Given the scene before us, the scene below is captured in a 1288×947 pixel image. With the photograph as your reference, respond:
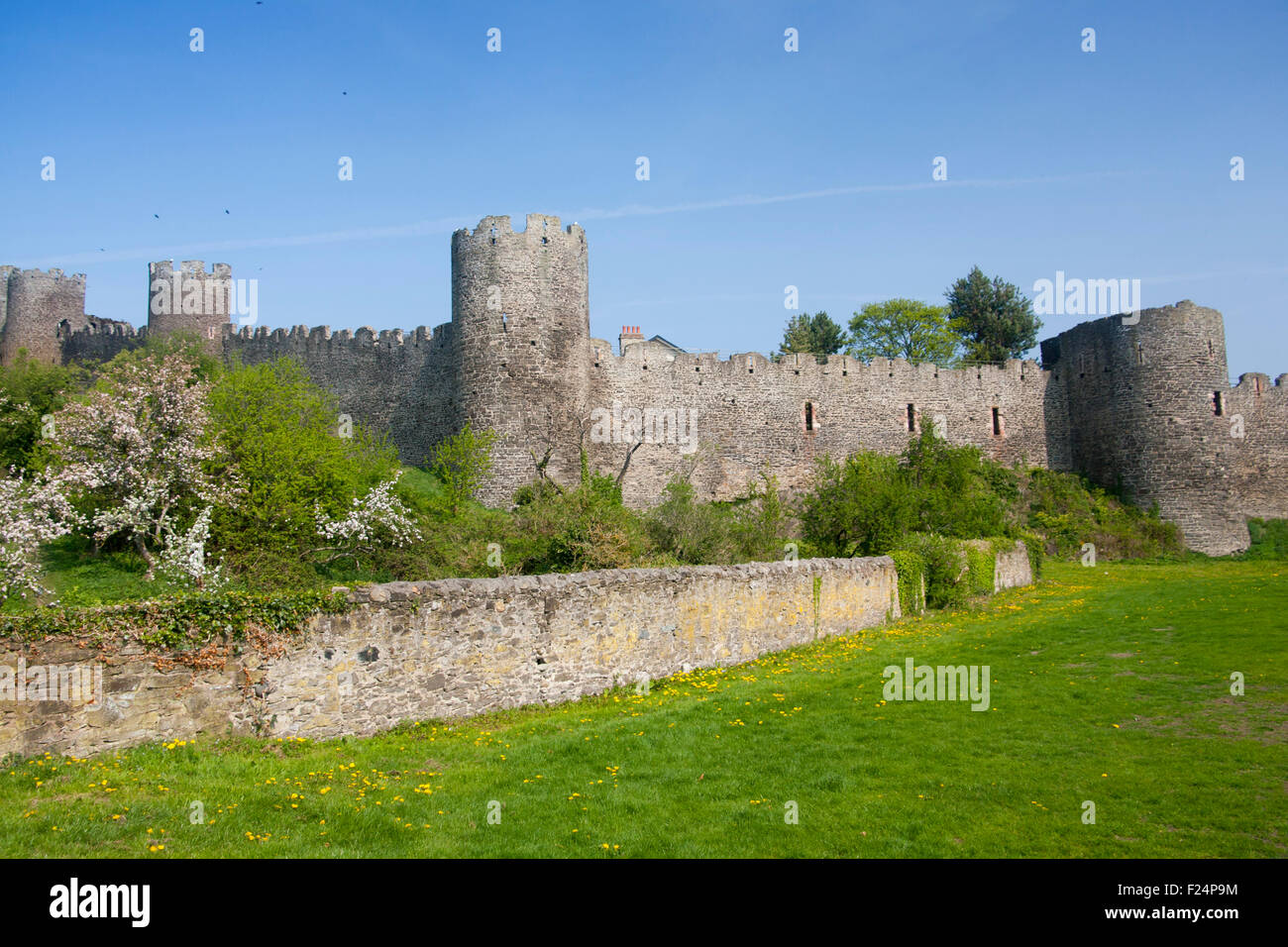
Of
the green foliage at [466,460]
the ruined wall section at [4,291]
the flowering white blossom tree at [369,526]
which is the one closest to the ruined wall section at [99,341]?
the ruined wall section at [4,291]

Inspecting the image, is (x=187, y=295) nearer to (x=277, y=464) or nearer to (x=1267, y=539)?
(x=277, y=464)

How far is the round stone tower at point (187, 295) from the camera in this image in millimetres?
36250

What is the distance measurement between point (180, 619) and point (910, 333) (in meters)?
53.6

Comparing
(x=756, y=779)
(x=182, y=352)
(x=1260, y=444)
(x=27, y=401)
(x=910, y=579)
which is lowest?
(x=756, y=779)

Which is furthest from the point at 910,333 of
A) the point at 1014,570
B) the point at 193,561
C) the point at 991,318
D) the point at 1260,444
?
the point at 193,561

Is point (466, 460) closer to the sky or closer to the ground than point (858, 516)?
closer to the sky

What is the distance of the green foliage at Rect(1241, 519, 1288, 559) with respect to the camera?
3272 cm

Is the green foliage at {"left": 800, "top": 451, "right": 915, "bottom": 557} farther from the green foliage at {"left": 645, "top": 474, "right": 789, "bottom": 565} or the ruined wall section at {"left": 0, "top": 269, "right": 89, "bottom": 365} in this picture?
the ruined wall section at {"left": 0, "top": 269, "right": 89, "bottom": 365}

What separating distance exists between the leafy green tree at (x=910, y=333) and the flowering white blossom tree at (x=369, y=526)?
41.3 meters

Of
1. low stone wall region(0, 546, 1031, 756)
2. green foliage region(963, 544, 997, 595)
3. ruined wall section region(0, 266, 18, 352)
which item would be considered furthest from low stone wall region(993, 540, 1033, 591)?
ruined wall section region(0, 266, 18, 352)

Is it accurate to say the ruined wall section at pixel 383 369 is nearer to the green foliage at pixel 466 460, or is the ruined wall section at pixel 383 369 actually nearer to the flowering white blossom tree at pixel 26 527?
the green foliage at pixel 466 460

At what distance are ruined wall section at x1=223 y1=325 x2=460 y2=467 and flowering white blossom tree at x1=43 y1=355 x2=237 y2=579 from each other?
9680 millimetres

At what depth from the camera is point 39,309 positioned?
129ft
